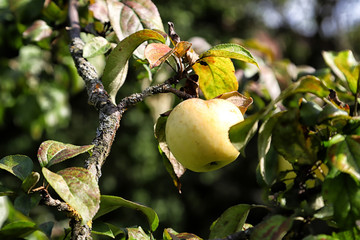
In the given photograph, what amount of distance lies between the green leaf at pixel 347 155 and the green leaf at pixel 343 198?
0.01 m

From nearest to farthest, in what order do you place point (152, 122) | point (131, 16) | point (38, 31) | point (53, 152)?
point (53, 152) → point (131, 16) → point (38, 31) → point (152, 122)

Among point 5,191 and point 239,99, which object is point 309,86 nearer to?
point 239,99

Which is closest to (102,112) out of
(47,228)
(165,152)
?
(165,152)

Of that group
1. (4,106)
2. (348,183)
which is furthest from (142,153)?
(348,183)

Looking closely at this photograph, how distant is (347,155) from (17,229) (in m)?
0.43

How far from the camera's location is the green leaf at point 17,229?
57cm

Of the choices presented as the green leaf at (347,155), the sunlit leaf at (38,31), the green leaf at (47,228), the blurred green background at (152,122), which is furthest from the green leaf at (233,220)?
the blurred green background at (152,122)

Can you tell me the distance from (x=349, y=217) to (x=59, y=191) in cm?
29

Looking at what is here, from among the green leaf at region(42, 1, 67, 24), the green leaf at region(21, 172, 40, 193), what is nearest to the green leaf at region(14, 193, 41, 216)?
the green leaf at region(21, 172, 40, 193)

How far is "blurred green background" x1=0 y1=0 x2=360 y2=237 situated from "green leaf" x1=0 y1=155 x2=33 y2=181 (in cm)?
132

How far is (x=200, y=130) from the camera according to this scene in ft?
1.82

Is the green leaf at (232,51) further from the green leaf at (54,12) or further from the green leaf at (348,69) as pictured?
the green leaf at (54,12)

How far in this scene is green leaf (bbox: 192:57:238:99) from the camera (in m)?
0.63

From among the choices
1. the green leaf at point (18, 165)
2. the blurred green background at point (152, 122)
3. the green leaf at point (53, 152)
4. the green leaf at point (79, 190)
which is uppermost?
the green leaf at point (79, 190)
